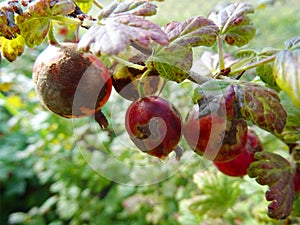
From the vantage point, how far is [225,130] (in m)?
0.76

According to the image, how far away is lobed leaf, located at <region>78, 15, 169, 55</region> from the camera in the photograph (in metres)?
0.57

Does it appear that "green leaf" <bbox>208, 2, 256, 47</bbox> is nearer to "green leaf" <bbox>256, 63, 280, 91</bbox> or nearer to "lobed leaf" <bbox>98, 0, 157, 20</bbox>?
"green leaf" <bbox>256, 63, 280, 91</bbox>

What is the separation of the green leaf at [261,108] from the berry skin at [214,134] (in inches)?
2.0

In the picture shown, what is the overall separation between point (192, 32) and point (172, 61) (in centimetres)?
7

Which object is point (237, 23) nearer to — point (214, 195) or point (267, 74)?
point (267, 74)

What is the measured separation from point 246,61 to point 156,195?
1544mm

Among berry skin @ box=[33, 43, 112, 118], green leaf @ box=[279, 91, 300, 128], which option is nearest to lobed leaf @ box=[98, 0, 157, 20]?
berry skin @ box=[33, 43, 112, 118]

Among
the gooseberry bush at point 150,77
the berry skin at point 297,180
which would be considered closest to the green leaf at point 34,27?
the gooseberry bush at point 150,77

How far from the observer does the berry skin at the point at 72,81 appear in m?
0.75

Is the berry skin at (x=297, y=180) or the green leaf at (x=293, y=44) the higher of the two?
the green leaf at (x=293, y=44)

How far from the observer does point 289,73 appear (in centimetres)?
58

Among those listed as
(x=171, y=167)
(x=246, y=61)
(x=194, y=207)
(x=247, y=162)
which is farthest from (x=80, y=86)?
(x=171, y=167)

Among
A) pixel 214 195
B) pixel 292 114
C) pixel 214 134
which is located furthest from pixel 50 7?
pixel 214 195

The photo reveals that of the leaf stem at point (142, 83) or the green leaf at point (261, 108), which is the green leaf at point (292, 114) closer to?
the green leaf at point (261, 108)
